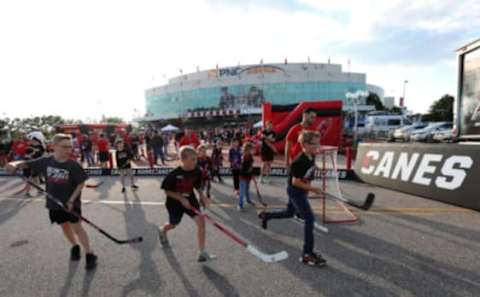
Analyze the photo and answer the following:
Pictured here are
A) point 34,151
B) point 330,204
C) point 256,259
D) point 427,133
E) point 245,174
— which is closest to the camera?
point 256,259

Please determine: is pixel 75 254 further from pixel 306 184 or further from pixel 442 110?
pixel 442 110

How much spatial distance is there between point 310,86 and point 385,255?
208 feet

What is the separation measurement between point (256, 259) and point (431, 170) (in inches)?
168

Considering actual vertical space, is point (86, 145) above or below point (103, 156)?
above

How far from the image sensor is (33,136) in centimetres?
792

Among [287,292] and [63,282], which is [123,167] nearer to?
[63,282]

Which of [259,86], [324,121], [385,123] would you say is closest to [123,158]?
[324,121]

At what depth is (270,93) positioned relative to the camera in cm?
6381

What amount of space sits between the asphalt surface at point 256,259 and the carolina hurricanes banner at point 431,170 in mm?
403

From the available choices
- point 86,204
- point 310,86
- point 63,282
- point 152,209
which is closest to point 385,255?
point 63,282

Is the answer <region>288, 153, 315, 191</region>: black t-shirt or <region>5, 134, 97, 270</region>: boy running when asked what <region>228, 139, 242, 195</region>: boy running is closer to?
<region>288, 153, 315, 191</region>: black t-shirt

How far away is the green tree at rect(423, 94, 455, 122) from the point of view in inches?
2137

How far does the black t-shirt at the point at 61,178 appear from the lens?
3285 millimetres

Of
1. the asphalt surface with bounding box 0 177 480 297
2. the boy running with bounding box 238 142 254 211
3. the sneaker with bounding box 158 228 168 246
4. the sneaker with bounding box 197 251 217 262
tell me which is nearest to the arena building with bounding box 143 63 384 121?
the boy running with bounding box 238 142 254 211
